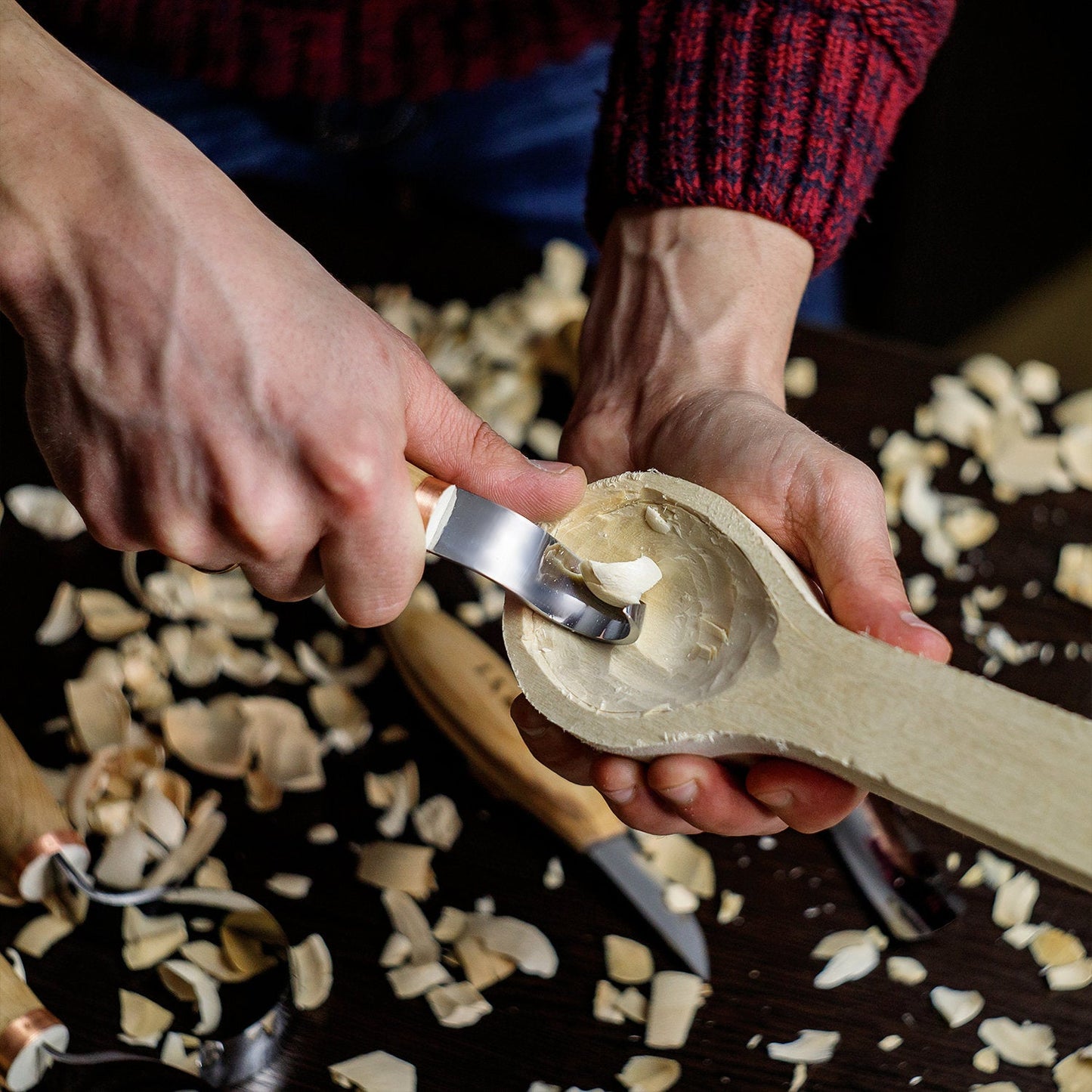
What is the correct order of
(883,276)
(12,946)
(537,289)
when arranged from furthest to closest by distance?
(883,276) → (537,289) → (12,946)

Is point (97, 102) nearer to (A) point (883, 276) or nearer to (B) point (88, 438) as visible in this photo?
(B) point (88, 438)

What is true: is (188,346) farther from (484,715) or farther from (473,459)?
(484,715)

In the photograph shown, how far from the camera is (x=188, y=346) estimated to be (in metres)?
0.55

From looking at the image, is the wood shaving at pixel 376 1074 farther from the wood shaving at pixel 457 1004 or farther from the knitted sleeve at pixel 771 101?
the knitted sleeve at pixel 771 101

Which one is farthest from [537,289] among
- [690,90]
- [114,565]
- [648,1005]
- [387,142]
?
[648,1005]

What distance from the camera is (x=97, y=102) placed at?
1.83 ft

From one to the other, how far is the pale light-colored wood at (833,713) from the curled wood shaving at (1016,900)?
327 mm

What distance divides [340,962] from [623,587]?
1.13 feet

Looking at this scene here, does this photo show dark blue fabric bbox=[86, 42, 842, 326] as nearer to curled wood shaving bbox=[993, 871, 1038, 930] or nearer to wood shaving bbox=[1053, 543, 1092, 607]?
wood shaving bbox=[1053, 543, 1092, 607]

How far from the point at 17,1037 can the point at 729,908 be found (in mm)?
474

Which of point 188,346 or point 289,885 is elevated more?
point 188,346

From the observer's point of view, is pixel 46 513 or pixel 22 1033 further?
pixel 46 513

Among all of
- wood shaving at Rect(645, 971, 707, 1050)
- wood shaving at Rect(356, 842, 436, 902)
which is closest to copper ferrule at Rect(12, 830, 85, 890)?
wood shaving at Rect(356, 842, 436, 902)

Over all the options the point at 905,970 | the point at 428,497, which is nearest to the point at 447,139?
the point at 428,497
